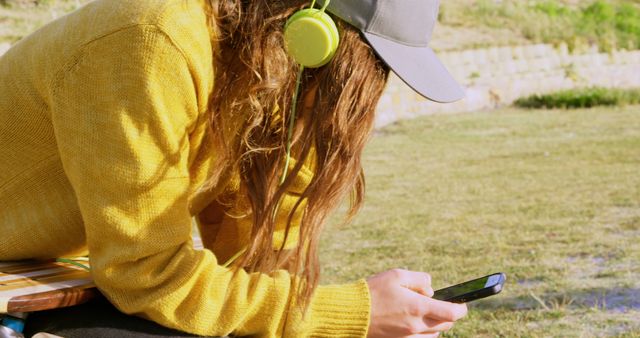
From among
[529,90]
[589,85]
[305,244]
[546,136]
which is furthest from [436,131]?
[305,244]

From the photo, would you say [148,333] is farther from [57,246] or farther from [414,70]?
[414,70]

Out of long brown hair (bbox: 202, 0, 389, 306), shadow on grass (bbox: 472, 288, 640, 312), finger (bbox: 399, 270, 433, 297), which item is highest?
long brown hair (bbox: 202, 0, 389, 306)

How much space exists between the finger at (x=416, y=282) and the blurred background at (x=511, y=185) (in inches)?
12.4

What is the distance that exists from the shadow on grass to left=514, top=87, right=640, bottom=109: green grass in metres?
9.39

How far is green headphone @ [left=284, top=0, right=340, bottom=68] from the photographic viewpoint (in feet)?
5.47

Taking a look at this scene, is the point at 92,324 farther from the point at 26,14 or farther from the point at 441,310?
the point at 26,14

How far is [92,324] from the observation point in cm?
183

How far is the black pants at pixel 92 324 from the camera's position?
1.81m

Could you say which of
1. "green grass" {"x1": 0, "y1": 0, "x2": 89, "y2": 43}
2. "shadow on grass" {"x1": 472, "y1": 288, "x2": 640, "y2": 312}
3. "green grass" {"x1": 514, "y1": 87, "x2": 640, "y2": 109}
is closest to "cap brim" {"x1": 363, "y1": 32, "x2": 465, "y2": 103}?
"shadow on grass" {"x1": 472, "y1": 288, "x2": 640, "y2": 312}

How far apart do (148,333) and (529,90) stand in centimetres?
1302

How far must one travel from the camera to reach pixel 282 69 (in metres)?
1.76

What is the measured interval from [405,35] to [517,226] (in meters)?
3.59

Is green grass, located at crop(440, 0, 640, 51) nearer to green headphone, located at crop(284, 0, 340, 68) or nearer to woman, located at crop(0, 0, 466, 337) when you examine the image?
woman, located at crop(0, 0, 466, 337)

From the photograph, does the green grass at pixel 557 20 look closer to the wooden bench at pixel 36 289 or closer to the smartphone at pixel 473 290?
the smartphone at pixel 473 290
